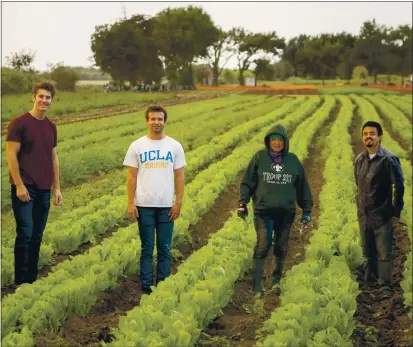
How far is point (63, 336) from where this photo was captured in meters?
5.34

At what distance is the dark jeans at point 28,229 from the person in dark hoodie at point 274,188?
206 cm

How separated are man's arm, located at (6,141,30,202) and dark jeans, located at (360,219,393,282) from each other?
4.03 metres

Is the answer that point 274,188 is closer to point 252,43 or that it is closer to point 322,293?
point 322,293

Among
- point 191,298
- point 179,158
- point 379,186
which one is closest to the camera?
point 191,298

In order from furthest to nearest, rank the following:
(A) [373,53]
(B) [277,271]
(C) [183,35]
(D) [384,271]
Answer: (A) [373,53] → (C) [183,35] → (D) [384,271] → (B) [277,271]

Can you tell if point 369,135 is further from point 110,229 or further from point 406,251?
point 110,229

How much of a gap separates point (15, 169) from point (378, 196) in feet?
13.5

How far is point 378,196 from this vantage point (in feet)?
23.0

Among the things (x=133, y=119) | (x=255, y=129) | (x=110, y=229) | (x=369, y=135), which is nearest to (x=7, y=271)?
(x=110, y=229)

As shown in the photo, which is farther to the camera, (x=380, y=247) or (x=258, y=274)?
(x=380, y=247)

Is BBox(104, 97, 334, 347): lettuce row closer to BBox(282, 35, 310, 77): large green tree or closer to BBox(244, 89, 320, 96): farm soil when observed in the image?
BBox(244, 89, 320, 96): farm soil

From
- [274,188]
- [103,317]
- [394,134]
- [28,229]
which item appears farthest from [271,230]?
[394,134]

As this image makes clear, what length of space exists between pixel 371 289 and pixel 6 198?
697 centimetres

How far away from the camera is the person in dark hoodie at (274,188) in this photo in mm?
6203
